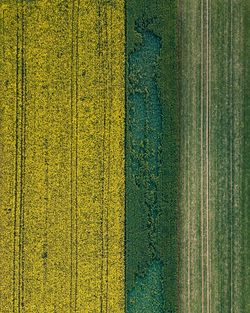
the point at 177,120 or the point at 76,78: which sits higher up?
the point at 76,78

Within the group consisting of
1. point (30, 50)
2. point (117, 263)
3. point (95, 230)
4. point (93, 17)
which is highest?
point (93, 17)

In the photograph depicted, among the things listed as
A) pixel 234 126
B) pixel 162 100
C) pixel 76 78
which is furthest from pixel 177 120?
pixel 76 78

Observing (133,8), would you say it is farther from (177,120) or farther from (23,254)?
(23,254)
